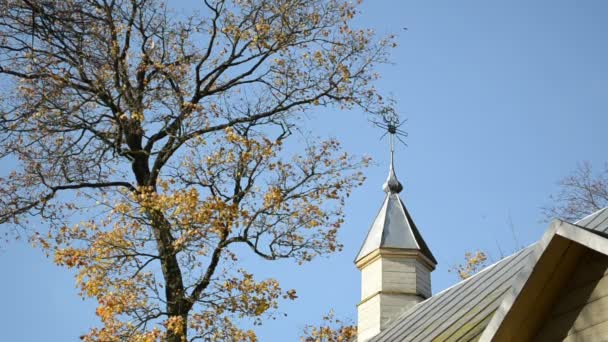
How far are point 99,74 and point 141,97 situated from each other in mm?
920

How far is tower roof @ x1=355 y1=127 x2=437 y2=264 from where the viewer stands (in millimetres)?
20531

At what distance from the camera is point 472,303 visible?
42.2 ft

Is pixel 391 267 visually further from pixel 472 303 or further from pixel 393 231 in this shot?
pixel 472 303

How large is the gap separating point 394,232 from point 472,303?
7895mm

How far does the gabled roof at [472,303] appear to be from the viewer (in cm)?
749

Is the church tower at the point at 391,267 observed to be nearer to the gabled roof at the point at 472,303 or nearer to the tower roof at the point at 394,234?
the tower roof at the point at 394,234

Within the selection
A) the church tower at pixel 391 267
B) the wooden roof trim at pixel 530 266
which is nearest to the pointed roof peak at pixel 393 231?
the church tower at pixel 391 267

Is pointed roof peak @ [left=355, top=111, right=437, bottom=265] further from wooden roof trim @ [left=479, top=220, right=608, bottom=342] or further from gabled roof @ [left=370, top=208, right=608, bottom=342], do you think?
wooden roof trim @ [left=479, top=220, right=608, bottom=342]

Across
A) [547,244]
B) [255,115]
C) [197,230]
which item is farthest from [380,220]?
[547,244]

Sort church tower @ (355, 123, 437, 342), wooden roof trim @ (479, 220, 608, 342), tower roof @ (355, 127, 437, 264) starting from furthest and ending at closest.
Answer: tower roof @ (355, 127, 437, 264), church tower @ (355, 123, 437, 342), wooden roof trim @ (479, 220, 608, 342)

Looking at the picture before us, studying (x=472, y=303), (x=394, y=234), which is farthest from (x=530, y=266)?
(x=394, y=234)

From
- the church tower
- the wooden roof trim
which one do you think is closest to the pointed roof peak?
the church tower

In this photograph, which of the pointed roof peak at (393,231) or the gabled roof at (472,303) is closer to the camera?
the gabled roof at (472,303)

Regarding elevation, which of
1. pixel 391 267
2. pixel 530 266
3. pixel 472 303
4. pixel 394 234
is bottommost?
pixel 530 266
